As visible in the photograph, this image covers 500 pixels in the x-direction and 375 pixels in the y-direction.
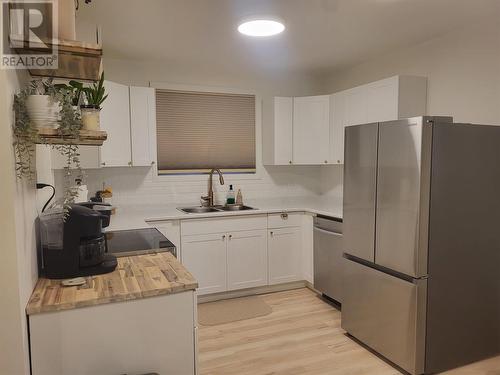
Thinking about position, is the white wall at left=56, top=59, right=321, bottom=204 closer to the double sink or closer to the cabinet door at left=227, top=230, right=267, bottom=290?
the double sink

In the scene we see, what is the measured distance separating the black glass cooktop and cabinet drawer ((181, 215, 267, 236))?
2.63 ft

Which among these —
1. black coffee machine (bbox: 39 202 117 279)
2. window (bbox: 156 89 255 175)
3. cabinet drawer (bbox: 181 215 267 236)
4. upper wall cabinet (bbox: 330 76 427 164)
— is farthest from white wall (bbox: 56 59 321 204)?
black coffee machine (bbox: 39 202 117 279)

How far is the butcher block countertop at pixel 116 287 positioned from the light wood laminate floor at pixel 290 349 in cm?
115

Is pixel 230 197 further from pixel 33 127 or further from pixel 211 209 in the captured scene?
pixel 33 127

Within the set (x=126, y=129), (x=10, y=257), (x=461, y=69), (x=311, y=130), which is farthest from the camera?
(x=311, y=130)

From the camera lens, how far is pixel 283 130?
4.23 meters

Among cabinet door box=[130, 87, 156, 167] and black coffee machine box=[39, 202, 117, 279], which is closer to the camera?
black coffee machine box=[39, 202, 117, 279]

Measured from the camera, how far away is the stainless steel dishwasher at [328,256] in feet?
11.4

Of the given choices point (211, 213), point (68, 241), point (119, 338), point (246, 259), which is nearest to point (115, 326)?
point (119, 338)

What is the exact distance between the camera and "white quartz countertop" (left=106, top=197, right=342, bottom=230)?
3.29 m

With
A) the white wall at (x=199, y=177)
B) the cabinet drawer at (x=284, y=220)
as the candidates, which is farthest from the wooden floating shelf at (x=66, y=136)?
the cabinet drawer at (x=284, y=220)

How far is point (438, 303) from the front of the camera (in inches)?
96.3

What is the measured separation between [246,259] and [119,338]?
2.42 meters

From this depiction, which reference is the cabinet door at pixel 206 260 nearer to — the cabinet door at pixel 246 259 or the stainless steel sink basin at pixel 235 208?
the cabinet door at pixel 246 259
